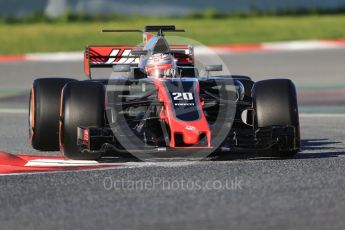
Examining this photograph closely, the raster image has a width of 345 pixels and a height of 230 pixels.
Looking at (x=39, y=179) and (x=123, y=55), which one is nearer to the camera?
(x=39, y=179)

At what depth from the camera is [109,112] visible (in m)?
8.70

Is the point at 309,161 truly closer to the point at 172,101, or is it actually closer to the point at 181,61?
the point at 172,101

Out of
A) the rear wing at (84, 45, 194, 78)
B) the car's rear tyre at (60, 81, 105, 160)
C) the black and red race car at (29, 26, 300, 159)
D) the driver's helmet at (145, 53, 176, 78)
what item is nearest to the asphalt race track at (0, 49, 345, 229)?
the black and red race car at (29, 26, 300, 159)

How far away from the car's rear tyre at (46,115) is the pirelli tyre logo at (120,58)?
4.98 ft

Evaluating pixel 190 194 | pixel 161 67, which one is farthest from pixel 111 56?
pixel 190 194

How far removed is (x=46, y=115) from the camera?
9242 millimetres

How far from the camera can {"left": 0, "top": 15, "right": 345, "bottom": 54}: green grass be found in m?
25.3

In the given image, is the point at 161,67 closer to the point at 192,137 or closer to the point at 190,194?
the point at 192,137

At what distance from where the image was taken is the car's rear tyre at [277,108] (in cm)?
845

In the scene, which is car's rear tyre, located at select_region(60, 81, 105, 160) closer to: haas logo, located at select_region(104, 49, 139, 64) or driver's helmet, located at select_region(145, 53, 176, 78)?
driver's helmet, located at select_region(145, 53, 176, 78)

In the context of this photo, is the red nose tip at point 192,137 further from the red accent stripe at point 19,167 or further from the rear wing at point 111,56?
the rear wing at point 111,56

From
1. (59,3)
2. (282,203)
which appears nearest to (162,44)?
(282,203)

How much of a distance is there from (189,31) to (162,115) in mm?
18435

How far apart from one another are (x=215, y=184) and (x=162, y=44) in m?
2.93
